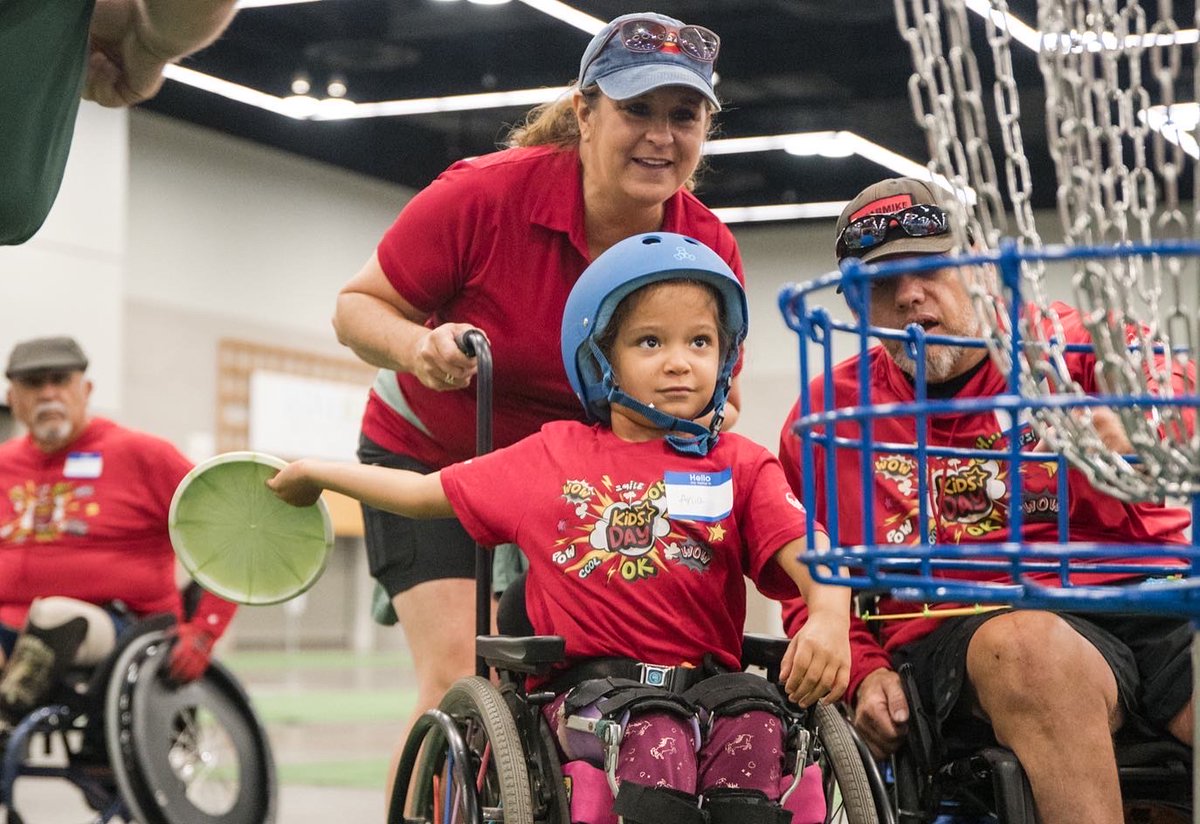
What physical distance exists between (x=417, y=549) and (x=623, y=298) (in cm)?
68

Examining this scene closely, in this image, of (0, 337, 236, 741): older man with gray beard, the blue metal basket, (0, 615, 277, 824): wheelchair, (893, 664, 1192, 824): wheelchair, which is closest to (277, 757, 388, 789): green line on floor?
(0, 615, 277, 824): wheelchair

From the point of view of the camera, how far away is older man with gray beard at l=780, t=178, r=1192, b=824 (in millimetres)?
2000

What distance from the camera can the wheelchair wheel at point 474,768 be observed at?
6.00 feet

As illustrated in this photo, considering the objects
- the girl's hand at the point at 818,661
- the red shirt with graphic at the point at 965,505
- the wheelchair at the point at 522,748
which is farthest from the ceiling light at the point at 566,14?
the girl's hand at the point at 818,661

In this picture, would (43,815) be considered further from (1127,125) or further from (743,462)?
(1127,125)

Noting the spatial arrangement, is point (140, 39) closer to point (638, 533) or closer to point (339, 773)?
point (638, 533)

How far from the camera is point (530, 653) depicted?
1913 mm

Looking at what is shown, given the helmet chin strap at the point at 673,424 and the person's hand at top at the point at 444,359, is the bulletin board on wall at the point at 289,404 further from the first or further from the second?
the helmet chin strap at the point at 673,424

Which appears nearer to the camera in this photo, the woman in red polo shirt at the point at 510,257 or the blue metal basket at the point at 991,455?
the blue metal basket at the point at 991,455

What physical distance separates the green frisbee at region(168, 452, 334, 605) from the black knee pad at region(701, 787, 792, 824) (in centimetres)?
69

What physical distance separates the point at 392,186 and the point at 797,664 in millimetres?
13792

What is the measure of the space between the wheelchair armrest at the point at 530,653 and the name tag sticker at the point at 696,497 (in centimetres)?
24

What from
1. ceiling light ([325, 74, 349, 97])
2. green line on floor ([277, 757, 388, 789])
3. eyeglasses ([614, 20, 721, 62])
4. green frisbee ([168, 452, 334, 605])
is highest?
ceiling light ([325, 74, 349, 97])

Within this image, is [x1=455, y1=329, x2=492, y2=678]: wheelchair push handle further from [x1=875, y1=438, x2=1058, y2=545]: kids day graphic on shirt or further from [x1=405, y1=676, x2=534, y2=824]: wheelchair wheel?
[x1=875, y1=438, x2=1058, y2=545]: kids day graphic on shirt
